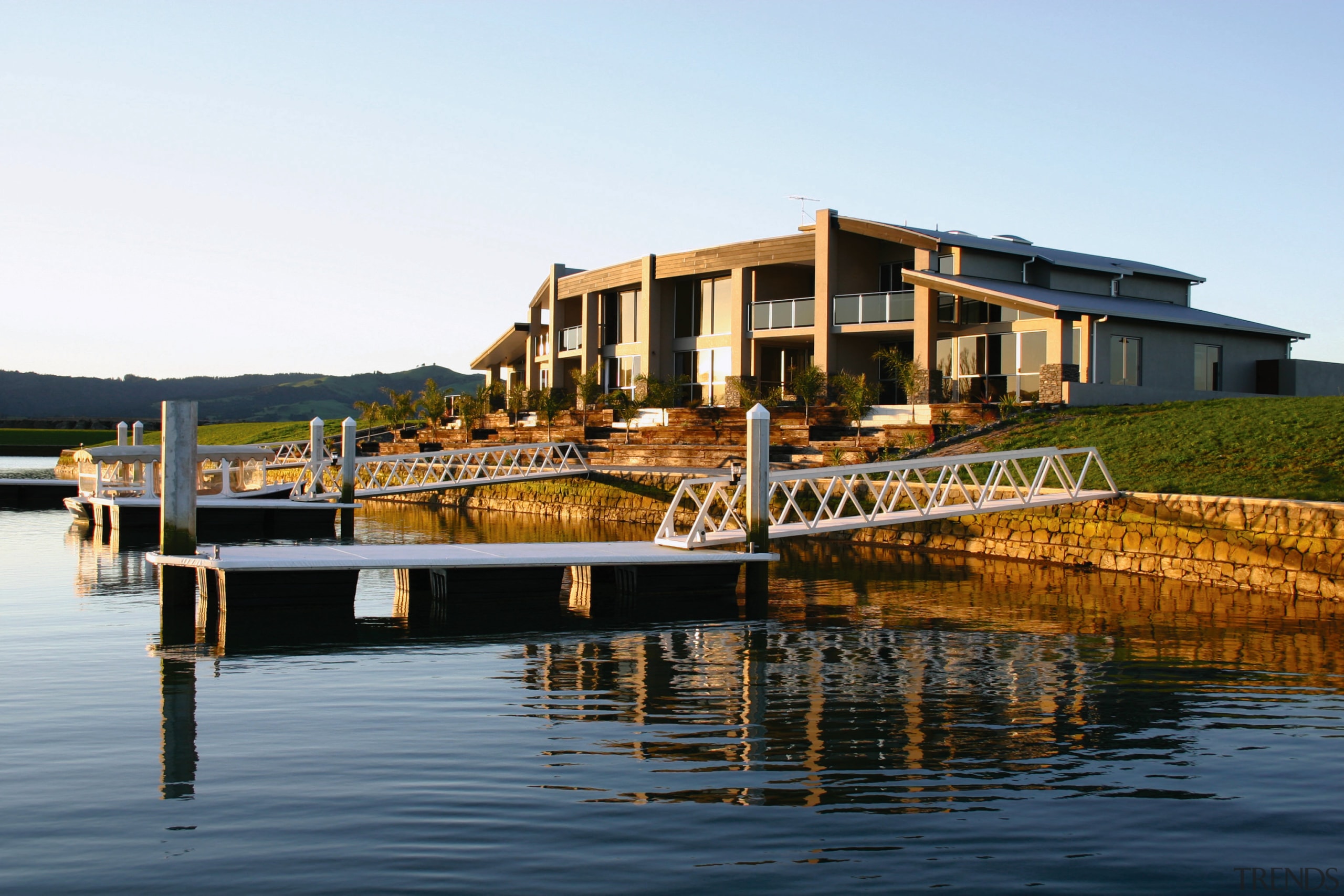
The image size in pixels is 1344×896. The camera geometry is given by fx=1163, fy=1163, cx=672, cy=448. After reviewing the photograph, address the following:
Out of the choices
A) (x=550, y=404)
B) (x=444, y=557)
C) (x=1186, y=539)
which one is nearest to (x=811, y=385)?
(x=550, y=404)

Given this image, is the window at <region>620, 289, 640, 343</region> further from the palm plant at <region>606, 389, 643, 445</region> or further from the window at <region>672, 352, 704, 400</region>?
the palm plant at <region>606, 389, 643, 445</region>

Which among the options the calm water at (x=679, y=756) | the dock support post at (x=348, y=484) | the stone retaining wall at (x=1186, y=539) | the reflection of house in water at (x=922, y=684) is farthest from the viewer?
the dock support post at (x=348, y=484)

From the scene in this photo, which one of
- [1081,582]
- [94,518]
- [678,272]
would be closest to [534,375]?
[678,272]

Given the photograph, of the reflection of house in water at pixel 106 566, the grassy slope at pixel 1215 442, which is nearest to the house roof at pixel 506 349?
the reflection of house in water at pixel 106 566

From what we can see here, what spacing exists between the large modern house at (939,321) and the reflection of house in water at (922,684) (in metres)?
14.3

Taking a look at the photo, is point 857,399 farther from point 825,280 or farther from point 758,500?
point 758,500

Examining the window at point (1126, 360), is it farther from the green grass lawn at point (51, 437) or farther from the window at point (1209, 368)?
the green grass lawn at point (51, 437)

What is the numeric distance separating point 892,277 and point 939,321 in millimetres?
3756

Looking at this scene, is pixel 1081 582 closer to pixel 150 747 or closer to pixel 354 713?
pixel 354 713

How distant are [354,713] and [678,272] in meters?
33.6

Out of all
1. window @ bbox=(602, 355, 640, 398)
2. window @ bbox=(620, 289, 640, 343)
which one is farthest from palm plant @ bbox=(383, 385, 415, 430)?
window @ bbox=(620, 289, 640, 343)

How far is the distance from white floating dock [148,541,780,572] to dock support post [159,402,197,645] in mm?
244

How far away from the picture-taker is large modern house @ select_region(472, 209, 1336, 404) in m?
32.6

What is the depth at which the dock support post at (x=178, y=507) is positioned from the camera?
15953mm
